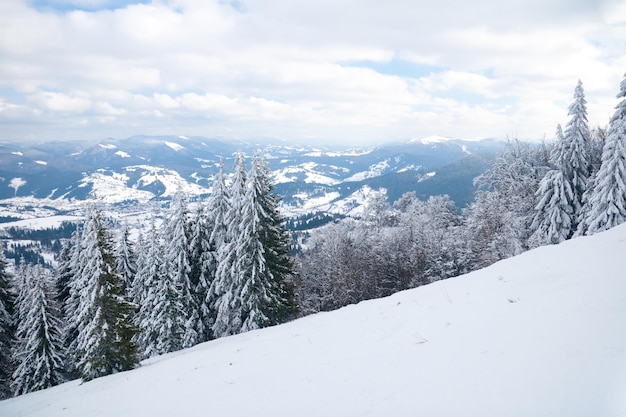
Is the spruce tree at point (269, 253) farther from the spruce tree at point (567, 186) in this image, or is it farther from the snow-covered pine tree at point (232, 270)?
the spruce tree at point (567, 186)

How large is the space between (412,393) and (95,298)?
19.4 metres

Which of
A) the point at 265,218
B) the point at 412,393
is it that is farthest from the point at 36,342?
the point at 412,393

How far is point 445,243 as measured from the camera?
41688 mm

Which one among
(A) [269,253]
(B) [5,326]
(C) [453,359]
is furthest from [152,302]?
(C) [453,359]

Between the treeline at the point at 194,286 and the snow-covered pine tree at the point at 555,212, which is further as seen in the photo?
the snow-covered pine tree at the point at 555,212

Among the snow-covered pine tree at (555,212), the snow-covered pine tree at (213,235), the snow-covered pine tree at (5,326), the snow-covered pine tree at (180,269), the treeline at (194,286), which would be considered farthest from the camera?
the snow-covered pine tree at (555,212)

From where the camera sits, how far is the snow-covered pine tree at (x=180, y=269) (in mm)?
25922

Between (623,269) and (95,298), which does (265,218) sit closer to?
(95,298)

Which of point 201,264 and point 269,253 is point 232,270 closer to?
point 269,253

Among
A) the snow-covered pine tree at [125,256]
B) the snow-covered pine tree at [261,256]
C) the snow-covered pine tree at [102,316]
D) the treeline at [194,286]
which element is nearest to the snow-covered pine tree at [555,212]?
the snow-covered pine tree at [261,256]

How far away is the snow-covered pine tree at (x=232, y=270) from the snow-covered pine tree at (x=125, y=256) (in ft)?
42.7

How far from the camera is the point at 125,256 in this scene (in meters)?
34.1

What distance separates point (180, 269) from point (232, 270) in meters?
5.99

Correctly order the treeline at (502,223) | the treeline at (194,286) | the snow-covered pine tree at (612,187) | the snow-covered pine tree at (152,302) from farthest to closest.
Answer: the treeline at (502,223), the snow-covered pine tree at (152,302), the snow-covered pine tree at (612,187), the treeline at (194,286)
